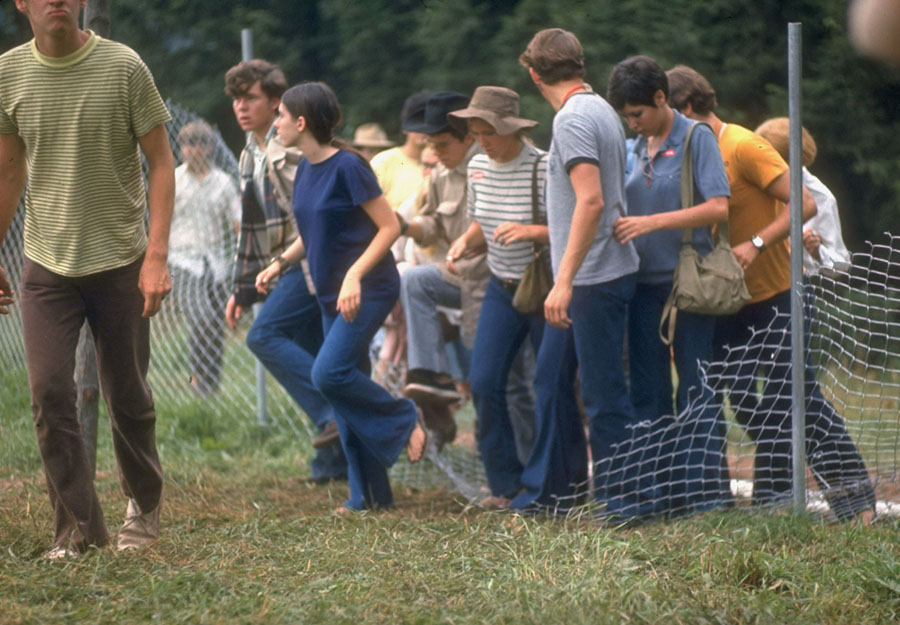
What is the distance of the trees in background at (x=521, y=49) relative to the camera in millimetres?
9305

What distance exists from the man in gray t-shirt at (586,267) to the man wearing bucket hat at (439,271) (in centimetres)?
74

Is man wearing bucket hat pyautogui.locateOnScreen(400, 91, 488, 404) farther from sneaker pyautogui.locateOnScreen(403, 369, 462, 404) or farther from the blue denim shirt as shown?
the blue denim shirt

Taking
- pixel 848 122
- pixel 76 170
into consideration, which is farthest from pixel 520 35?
pixel 76 170

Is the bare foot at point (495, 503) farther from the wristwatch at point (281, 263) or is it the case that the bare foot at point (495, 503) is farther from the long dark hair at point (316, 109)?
the long dark hair at point (316, 109)

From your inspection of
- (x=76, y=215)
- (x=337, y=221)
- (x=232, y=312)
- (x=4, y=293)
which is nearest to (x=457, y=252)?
(x=337, y=221)

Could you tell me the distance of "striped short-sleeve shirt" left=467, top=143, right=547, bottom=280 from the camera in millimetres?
5477

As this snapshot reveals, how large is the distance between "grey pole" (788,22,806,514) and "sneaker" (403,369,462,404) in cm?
189

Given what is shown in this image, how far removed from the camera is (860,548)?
429 centimetres

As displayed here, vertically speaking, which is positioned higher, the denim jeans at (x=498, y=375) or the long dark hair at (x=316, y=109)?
the long dark hair at (x=316, y=109)

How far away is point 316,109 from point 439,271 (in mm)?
1314

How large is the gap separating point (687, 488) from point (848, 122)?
496 centimetres

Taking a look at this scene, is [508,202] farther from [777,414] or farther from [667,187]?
[777,414]

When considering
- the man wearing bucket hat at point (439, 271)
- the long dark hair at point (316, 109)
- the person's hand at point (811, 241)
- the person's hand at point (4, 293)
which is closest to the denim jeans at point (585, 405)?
the man wearing bucket hat at point (439, 271)

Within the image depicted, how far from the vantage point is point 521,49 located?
34.7 feet
